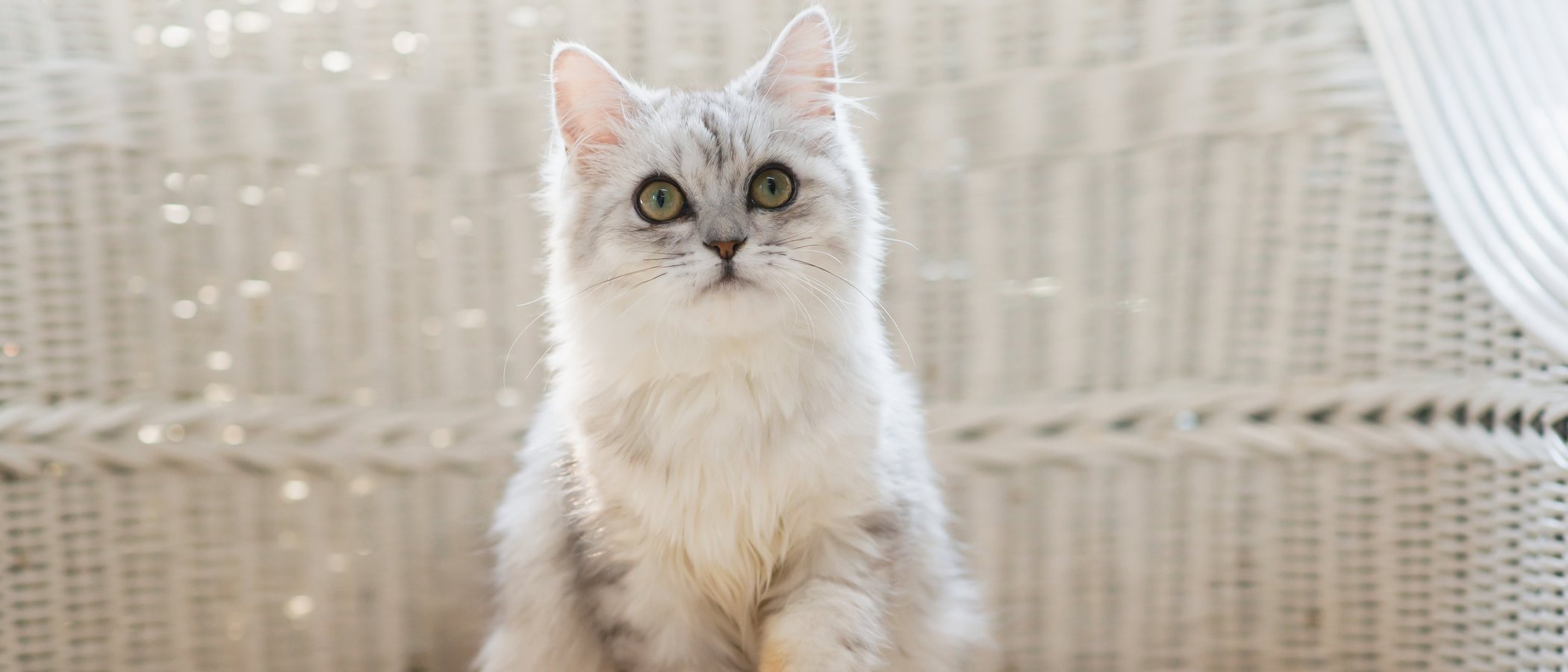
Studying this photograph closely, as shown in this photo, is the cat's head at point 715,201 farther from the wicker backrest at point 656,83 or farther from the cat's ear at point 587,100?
the wicker backrest at point 656,83

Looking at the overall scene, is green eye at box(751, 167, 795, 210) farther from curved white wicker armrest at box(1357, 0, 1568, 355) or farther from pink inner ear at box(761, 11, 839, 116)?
curved white wicker armrest at box(1357, 0, 1568, 355)

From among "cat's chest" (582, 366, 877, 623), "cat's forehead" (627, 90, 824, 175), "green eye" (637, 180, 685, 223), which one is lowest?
"cat's chest" (582, 366, 877, 623)

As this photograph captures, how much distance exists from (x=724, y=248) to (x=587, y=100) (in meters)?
0.31

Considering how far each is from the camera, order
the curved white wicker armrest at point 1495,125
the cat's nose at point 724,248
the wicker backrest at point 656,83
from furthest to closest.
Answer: the wicker backrest at point 656,83, the curved white wicker armrest at point 1495,125, the cat's nose at point 724,248

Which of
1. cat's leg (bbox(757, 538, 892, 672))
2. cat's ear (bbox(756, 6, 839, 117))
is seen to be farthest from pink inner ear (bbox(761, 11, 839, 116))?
cat's leg (bbox(757, 538, 892, 672))

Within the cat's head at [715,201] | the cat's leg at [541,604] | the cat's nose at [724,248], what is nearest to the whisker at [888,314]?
the cat's head at [715,201]

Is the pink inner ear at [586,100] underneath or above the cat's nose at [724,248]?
above

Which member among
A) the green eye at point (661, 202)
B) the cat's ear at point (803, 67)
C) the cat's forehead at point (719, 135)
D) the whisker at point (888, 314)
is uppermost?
the cat's ear at point (803, 67)

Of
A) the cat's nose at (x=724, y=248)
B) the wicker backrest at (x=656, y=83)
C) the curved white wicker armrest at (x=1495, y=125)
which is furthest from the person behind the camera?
the wicker backrest at (x=656, y=83)

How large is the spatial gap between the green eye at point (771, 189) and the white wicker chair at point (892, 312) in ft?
1.31

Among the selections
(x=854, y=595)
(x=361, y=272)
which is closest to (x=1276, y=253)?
(x=854, y=595)

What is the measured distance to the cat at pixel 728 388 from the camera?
1156 millimetres

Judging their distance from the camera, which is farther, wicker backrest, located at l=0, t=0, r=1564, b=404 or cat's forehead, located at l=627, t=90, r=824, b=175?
wicker backrest, located at l=0, t=0, r=1564, b=404

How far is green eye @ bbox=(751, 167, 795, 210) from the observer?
3.95 feet
